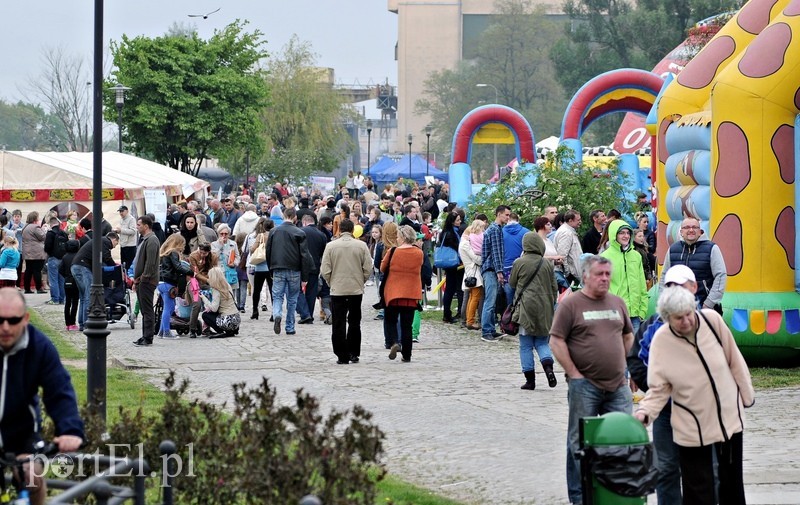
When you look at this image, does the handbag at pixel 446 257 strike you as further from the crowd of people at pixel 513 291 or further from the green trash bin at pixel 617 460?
the green trash bin at pixel 617 460

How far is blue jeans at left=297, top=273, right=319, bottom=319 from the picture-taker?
67.9ft

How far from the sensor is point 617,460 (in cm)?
710

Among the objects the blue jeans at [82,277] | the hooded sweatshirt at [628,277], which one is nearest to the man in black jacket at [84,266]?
the blue jeans at [82,277]

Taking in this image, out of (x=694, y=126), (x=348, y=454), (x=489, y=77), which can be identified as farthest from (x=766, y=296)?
(x=489, y=77)

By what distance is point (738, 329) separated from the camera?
14391mm

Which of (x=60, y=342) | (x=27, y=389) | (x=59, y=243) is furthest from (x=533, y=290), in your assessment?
(x=59, y=243)

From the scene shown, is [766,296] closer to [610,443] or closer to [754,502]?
[754,502]

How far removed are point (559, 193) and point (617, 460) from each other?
1319 centimetres

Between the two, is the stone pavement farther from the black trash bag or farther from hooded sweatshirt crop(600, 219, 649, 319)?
the black trash bag

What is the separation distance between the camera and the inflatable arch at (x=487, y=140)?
33.9m

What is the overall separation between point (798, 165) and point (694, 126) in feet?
5.71

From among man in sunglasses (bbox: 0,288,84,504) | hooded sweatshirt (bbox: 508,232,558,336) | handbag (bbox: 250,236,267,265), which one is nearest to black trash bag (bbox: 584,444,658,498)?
man in sunglasses (bbox: 0,288,84,504)

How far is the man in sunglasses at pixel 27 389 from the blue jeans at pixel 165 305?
41.4 ft

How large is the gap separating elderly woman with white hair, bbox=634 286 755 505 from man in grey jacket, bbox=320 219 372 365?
8.34 meters
